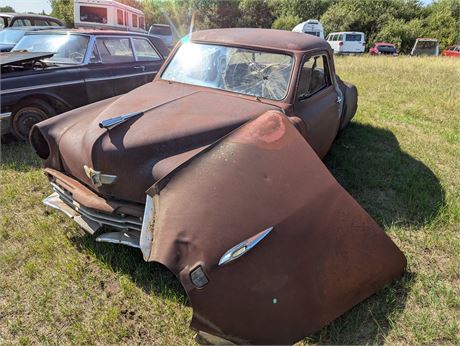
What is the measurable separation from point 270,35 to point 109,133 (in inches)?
79.0

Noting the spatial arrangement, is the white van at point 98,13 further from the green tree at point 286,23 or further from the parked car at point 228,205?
the green tree at point 286,23

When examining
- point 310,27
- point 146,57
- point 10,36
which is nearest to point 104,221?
point 146,57

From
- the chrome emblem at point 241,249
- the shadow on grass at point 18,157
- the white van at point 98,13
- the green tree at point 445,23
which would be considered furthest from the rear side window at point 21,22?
the green tree at point 445,23

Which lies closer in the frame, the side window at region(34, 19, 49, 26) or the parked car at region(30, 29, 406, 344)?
the parked car at region(30, 29, 406, 344)

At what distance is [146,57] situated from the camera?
6.25 m

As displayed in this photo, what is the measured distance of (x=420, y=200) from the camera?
12.0 feet

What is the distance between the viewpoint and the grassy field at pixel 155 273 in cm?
222

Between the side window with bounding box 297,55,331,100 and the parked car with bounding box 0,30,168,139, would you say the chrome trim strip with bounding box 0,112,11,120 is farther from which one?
the side window with bounding box 297,55,331,100

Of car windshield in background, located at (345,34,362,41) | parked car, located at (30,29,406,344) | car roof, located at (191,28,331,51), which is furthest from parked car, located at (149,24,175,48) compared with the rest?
parked car, located at (30,29,406,344)

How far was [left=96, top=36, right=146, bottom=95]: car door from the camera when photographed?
18.4 feet

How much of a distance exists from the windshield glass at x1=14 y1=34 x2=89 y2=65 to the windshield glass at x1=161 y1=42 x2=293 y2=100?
2.55 meters

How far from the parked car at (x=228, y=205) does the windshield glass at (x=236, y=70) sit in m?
0.10

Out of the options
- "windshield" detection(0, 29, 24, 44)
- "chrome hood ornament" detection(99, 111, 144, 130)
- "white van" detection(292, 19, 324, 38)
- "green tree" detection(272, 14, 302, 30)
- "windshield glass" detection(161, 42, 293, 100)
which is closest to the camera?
"chrome hood ornament" detection(99, 111, 144, 130)

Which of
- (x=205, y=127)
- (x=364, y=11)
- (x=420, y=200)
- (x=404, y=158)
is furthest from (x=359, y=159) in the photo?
(x=364, y=11)
